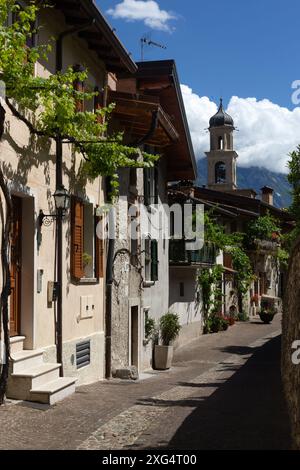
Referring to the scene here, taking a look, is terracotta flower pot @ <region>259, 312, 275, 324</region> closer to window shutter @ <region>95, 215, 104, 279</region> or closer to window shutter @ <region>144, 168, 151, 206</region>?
window shutter @ <region>144, 168, 151, 206</region>

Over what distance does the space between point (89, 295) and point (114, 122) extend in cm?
444

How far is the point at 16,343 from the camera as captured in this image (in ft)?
33.6

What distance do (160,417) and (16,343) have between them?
2.50 m

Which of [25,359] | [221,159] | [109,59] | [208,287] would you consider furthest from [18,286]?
[221,159]

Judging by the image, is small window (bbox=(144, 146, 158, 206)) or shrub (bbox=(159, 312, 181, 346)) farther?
shrub (bbox=(159, 312, 181, 346))

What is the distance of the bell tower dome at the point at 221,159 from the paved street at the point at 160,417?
46.4 m

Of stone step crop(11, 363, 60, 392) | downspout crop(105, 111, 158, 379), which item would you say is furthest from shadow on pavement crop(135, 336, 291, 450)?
downspout crop(105, 111, 158, 379)

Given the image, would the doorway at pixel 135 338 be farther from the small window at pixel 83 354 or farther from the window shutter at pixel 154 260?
the small window at pixel 83 354

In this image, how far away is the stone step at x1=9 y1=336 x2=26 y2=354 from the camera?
10.0 m

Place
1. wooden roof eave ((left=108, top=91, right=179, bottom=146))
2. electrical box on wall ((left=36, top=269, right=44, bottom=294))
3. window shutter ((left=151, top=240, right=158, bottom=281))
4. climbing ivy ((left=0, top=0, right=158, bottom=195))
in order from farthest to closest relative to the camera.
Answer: window shutter ((left=151, top=240, right=158, bottom=281)) < wooden roof eave ((left=108, top=91, right=179, bottom=146)) < electrical box on wall ((left=36, top=269, right=44, bottom=294)) < climbing ivy ((left=0, top=0, right=158, bottom=195))

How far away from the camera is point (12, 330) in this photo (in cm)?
1036

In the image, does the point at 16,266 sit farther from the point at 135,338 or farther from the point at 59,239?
the point at 135,338

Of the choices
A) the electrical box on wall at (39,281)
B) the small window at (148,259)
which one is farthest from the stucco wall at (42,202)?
the small window at (148,259)

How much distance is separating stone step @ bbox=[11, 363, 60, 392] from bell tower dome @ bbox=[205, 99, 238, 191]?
4942 cm
